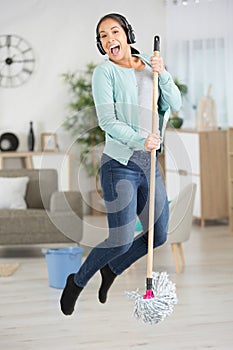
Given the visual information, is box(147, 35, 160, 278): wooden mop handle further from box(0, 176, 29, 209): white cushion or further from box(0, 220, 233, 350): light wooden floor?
box(0, 176, 29, 209): white cushion

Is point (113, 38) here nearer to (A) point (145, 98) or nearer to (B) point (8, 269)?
(A) point (145, 98)

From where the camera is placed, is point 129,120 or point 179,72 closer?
point 129,120

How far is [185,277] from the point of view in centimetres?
592

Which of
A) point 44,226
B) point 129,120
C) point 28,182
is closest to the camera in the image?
point 129,120

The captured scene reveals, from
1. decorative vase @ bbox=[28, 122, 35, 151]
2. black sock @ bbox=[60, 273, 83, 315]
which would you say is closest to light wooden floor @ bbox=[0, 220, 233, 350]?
black sock @ bbox=[60, 273, 83, 315]

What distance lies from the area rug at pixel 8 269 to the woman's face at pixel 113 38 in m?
2.83

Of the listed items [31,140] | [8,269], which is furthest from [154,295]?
[31,140]

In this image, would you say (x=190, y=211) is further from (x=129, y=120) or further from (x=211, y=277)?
(x=129, y=120)

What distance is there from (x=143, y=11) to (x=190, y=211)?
4089mm

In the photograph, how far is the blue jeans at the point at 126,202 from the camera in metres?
3.67

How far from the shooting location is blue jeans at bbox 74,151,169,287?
367 centimetres

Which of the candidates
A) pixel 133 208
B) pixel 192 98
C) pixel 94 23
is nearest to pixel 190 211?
pixel 133 208

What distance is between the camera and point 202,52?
9.22 metres

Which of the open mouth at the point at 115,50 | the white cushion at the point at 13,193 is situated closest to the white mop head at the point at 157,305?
the open mouth at the point at 115,50
